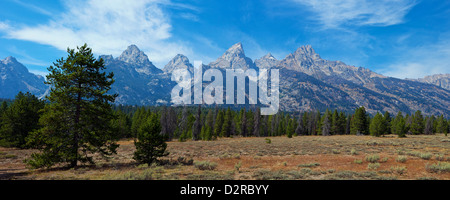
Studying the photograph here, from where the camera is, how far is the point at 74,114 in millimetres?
16656

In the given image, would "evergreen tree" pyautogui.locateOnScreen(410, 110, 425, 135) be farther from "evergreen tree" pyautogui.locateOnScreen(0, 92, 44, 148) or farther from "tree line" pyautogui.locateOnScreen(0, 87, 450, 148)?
"evergreen tree" pyautogui.locateOnScreen(0, 92, 44, 148)

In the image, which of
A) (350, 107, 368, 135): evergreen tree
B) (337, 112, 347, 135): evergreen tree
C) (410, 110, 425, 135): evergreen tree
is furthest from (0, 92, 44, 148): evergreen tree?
(410, 110, 425, 135): evergreen tree

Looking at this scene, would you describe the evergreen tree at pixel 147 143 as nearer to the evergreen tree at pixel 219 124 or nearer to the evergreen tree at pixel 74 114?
the evergreen tree at pixel 74 114

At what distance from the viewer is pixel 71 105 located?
16594 millimetres

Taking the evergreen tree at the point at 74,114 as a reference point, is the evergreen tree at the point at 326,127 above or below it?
below

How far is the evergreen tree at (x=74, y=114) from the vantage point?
15.4 metres

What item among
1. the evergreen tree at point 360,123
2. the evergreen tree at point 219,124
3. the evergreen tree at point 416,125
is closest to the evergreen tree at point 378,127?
the evergreen tree at point 360,123

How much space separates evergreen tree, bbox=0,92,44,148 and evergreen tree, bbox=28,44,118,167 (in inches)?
982

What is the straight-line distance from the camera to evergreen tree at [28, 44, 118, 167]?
15.4 m

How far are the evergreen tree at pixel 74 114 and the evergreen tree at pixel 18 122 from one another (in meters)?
25.0
